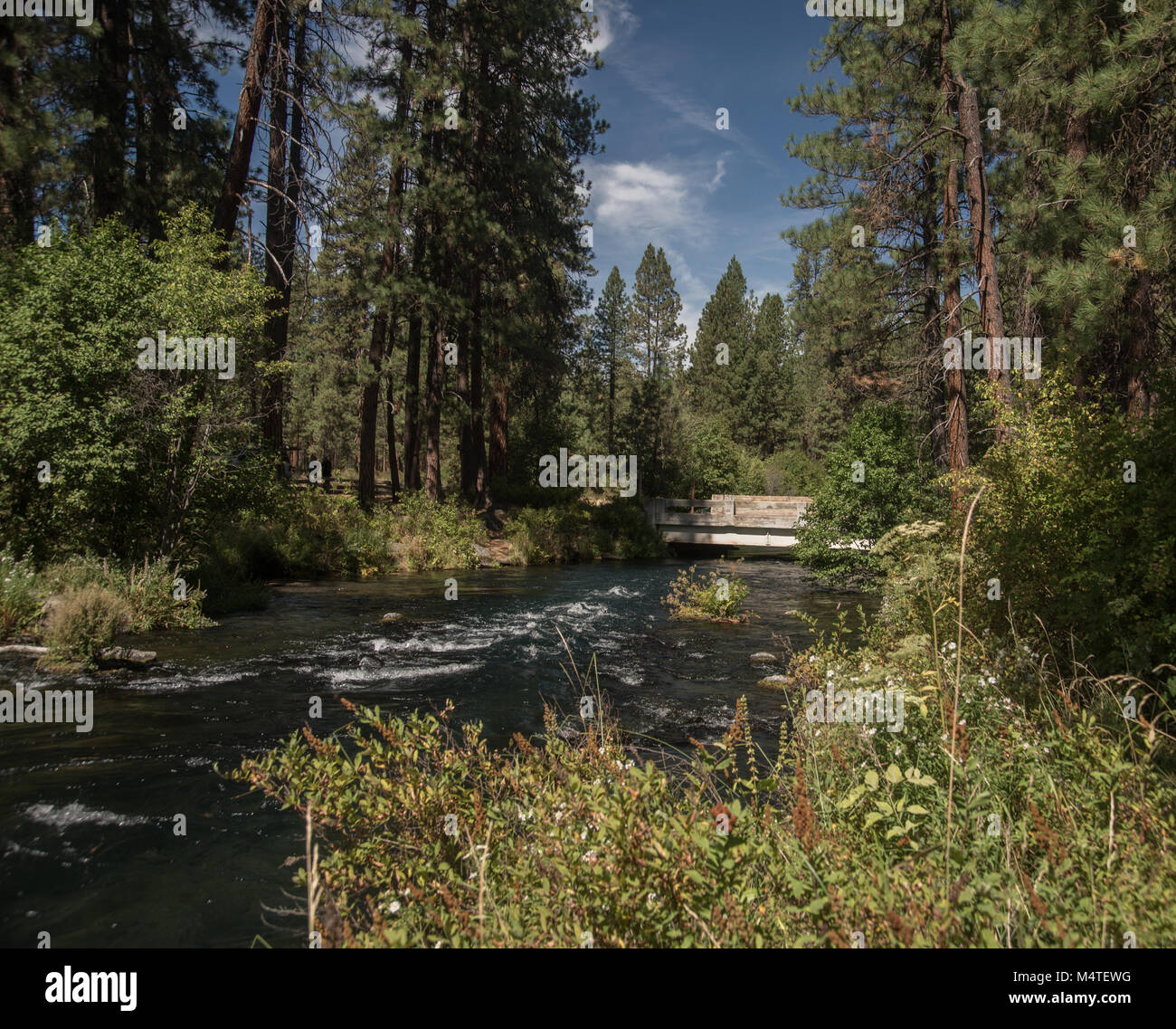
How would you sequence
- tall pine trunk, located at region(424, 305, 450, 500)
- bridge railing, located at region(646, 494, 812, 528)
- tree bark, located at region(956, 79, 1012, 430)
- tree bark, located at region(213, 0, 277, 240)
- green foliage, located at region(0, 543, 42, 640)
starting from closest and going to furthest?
green foliage, located at region(0, 543, 42, 640) < tree bark, located at region(956, 79, 1012, 430) < tree bark, located at region(213, 0, 277, 240) < tall pine trunk, located at region(424, 305, 450, 500) < bridge railing, located at region(646, 494, 812, 528)

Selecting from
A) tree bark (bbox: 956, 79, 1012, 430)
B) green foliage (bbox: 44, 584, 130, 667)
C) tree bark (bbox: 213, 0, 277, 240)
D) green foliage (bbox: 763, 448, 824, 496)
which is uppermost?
tree bark (bbox: 213, 0, 277, 240)

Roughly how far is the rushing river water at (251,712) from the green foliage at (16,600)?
0.86m

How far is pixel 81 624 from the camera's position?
847cm

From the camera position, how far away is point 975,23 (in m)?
9.99

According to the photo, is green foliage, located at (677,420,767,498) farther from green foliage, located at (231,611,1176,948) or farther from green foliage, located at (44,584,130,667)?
green foliage, located at (231,611,1176,948)

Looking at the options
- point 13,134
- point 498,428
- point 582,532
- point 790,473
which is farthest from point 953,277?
point 790,473

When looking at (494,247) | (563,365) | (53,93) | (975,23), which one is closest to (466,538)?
(563,365)

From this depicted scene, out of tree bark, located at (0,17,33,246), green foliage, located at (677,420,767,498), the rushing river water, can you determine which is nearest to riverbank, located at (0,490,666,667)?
the rushing river water

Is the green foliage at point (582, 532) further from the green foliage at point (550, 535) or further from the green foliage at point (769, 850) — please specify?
the green foliage at point (769, 850)

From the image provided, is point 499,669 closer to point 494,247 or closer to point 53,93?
point 53,93

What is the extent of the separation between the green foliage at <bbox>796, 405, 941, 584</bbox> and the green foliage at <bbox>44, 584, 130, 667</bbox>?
39.7 feet

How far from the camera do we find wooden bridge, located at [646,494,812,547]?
26875mm

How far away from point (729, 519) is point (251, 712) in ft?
75.5

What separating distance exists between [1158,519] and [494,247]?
72.2 ft
